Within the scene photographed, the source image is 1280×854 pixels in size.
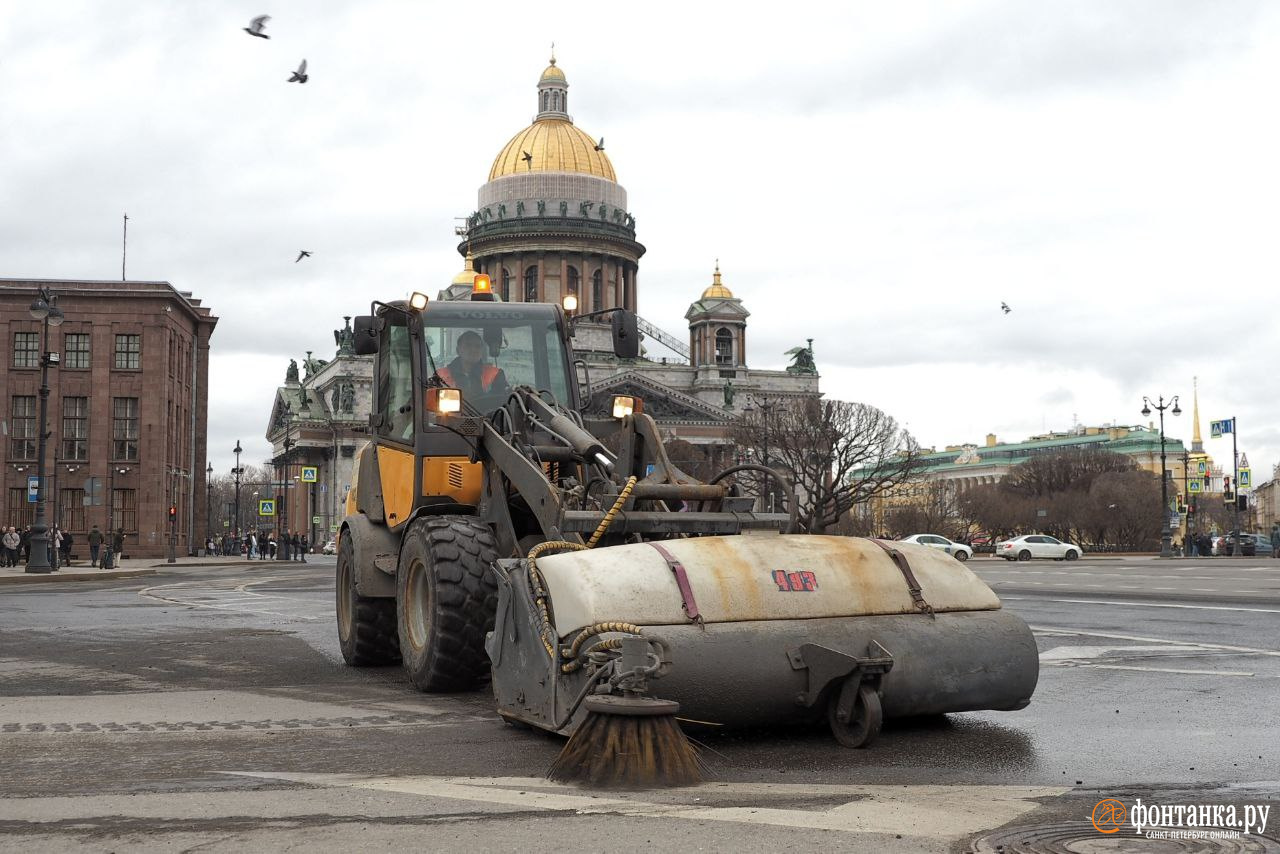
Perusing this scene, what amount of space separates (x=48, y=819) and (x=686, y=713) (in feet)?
10.6

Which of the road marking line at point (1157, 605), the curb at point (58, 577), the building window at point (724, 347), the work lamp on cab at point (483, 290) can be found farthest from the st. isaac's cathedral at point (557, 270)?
the work lamp on cab at point (483, 290)

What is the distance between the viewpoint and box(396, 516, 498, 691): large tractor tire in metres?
9.82

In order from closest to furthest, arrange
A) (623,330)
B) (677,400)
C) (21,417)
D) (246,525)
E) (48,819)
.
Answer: (48,819), (623,330), (21,417), (677,400), (246,525)

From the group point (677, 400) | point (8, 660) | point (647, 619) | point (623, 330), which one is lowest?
point (8, 660)

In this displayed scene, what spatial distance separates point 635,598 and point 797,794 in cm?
160

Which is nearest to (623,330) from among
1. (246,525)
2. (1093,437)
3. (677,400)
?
(677,400)

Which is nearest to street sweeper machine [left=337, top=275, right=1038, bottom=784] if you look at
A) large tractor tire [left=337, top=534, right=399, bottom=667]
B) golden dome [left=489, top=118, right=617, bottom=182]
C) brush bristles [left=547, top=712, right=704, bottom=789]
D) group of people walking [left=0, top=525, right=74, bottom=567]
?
brush bristles [left=547, top=712, right=704, bottom=789]

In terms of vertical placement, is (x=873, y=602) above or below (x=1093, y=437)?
below

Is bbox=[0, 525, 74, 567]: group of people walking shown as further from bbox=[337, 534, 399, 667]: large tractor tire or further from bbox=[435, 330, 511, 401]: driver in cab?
bbox=[435, 330, 511, 401]: driver in cab

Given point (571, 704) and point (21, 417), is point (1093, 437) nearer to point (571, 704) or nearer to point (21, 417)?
point (21, 417)

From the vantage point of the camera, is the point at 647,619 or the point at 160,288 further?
the point at 160,288

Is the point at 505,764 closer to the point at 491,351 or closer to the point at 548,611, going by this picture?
the point at 548,611

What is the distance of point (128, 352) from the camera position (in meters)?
67.0

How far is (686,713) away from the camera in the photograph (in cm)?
764
